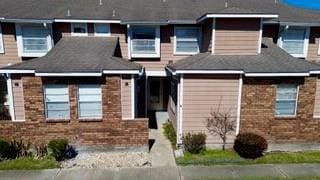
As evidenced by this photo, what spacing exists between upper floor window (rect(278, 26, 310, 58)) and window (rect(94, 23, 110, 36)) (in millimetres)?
9863

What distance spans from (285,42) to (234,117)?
724 cm

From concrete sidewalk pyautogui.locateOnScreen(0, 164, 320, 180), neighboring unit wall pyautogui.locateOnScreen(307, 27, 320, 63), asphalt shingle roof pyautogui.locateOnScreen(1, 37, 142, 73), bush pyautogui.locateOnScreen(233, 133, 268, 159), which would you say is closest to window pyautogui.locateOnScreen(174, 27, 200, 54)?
asphalt shingle roof pyautogui.locateOnScreen(1, 37, 142, 73)

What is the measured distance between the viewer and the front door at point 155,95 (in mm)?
15758

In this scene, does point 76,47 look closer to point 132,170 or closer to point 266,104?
point 132,170

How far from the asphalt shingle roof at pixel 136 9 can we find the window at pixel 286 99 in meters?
5.11

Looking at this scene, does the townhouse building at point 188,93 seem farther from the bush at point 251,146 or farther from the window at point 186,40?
the window at point 186,40

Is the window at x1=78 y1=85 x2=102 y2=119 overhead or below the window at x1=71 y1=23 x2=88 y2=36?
below

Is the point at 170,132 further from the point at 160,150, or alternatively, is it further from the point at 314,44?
the point at 314,44

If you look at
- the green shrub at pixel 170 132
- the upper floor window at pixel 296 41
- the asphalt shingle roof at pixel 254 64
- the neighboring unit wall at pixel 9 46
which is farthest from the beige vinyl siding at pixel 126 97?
the upper floor window at pixel 296 41

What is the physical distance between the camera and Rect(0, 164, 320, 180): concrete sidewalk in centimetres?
776

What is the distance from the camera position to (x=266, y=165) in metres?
8.62

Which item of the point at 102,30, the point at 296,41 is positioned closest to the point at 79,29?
the point at 102,30

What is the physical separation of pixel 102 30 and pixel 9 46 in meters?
4.97

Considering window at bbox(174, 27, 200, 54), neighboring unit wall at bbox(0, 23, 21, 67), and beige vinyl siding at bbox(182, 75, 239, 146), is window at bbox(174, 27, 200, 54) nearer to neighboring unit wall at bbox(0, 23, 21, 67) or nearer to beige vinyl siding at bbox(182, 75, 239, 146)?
beige vinyl siding at bbox(182, 75, 239, 146)
